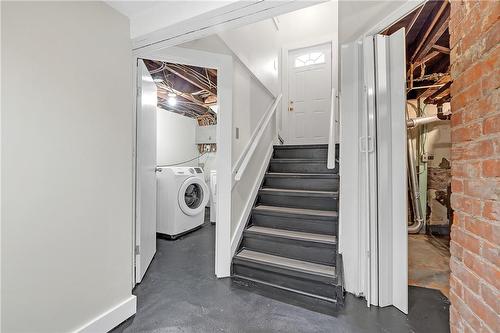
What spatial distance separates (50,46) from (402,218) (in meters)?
2.45

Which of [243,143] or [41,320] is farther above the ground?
[243,143]

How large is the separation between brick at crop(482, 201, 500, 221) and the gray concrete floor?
3.39 ft

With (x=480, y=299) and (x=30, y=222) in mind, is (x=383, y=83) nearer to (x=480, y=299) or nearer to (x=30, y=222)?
(x=480, y=299)

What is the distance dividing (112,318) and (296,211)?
177 cm

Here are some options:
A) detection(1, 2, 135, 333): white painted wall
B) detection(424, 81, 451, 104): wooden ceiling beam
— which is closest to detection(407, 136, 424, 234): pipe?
detection(424, 81, 451, 104): wooden ceiling beam

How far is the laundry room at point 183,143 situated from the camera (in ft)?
10.5

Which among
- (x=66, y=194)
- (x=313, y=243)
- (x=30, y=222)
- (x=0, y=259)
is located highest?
(x=66, y=194)

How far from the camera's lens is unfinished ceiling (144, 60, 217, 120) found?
9.60ft

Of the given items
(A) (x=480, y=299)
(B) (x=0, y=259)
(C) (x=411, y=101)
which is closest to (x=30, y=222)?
(B) (x=0, y=259)

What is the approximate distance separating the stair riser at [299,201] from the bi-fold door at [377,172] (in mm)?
539

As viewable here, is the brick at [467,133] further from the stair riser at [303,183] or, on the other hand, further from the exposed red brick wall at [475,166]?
the stair riser at [303,183]

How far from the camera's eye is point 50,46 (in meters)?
1.19

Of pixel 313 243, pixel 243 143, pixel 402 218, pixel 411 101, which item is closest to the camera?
pixel 402 218

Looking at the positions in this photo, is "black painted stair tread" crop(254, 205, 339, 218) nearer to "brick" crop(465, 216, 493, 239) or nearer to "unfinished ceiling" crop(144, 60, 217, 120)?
"brick" crop(465, 216, 493, 239)
